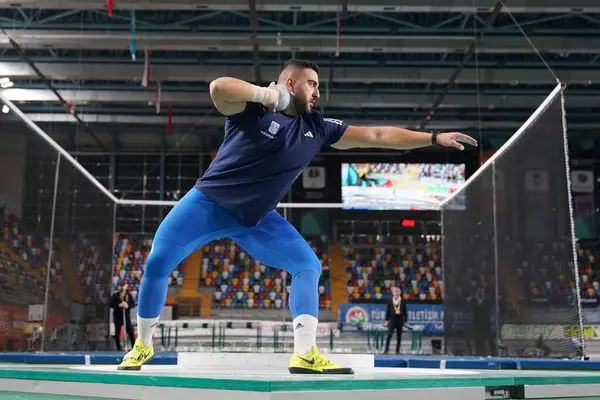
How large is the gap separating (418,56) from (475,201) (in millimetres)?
6633

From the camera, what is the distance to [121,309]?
1190 centimetres

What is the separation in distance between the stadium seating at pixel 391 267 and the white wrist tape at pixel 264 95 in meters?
10.8

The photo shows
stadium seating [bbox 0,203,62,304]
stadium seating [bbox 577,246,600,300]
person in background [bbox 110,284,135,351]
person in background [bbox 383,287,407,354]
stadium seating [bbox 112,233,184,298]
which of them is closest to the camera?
stadium seating [bbox 0,203,62,304]

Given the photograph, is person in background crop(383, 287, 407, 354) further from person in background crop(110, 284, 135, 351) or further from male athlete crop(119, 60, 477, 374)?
male athlete crop(119, 60, 477, 374)

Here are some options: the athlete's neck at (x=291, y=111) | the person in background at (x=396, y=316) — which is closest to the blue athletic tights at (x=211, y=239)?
the athlete's neck at (x=291, y=111)

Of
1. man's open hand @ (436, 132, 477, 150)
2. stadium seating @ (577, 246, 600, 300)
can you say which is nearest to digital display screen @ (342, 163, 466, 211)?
stadium seating @ (577, 246, 600, 300)

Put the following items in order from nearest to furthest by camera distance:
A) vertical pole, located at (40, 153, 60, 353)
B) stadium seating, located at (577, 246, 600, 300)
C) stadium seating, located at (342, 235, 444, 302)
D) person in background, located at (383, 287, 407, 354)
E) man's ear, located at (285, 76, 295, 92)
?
man's ear, located at (285, 76, 295, 92) < vertical pole, located at (40, 153, 60, 353) < person in background, located at (383, 287, 407, 354) < stadium seating, located at (342, 235, 444, 302) < stadium seating, located at (577, 246, 600, 300)

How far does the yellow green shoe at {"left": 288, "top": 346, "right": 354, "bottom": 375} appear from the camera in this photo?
110 inches

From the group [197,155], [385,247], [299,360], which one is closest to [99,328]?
[385,247]

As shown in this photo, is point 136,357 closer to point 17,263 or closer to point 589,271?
point 17,263

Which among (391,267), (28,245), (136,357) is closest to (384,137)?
(136,357)

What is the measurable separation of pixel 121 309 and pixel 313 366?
9.64m

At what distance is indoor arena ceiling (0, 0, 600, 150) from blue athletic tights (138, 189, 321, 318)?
772cm

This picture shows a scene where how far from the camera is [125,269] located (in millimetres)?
12125
